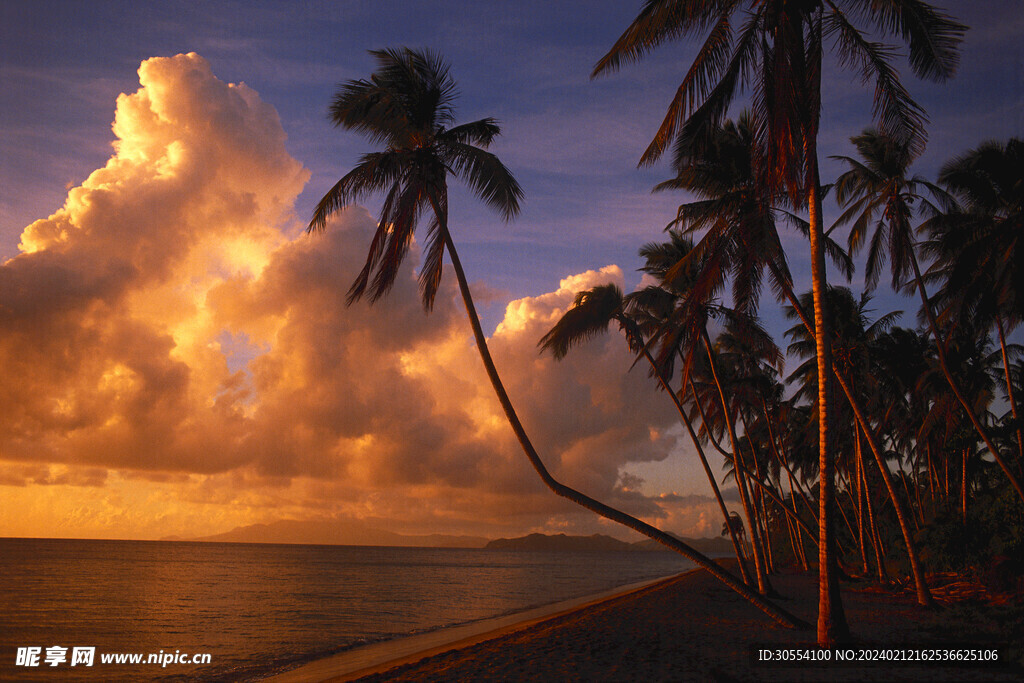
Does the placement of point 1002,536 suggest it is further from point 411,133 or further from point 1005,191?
point 411,133

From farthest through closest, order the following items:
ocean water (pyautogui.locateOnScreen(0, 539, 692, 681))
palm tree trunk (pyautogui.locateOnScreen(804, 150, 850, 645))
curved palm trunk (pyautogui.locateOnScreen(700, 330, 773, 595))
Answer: curved palm trunk (pyautogui.locateOnScreen(700, 330, 773, 595)) < ocean water (pyautogui.locateOnScreen(0, 539, 692, 681)) < palm tree trunk (pyautogui.locateOnScreen(804, 150, 850, 645))

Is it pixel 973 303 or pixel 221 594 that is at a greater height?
pixel 973 303

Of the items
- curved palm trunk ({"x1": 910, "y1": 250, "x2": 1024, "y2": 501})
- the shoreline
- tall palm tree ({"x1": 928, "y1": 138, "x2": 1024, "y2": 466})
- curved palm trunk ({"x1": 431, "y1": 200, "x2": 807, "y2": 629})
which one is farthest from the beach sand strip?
tall palm tree ({"x1": 928, "y1": 138, "x2": 1024, "y2": 466})

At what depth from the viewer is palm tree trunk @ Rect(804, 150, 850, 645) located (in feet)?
26.3

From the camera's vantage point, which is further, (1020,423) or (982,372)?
(982,372)

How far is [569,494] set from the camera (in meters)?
8.88

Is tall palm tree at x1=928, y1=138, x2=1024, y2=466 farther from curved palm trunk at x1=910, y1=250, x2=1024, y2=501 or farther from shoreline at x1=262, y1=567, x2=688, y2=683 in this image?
shoreline at x1=262, y1=567, x2=688, y2=683

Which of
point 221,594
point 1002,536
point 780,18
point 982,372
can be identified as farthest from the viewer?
point 221,594

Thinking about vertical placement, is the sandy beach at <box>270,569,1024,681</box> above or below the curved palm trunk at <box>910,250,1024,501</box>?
below

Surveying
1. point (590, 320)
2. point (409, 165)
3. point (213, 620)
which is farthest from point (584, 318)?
point (213, 620)

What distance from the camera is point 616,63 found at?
847 cm

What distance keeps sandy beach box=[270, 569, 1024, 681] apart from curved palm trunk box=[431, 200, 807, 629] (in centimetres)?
92

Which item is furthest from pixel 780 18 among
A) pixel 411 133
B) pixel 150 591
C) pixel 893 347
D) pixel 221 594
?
pixel 150 591

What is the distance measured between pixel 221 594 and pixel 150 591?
15.9 feet
